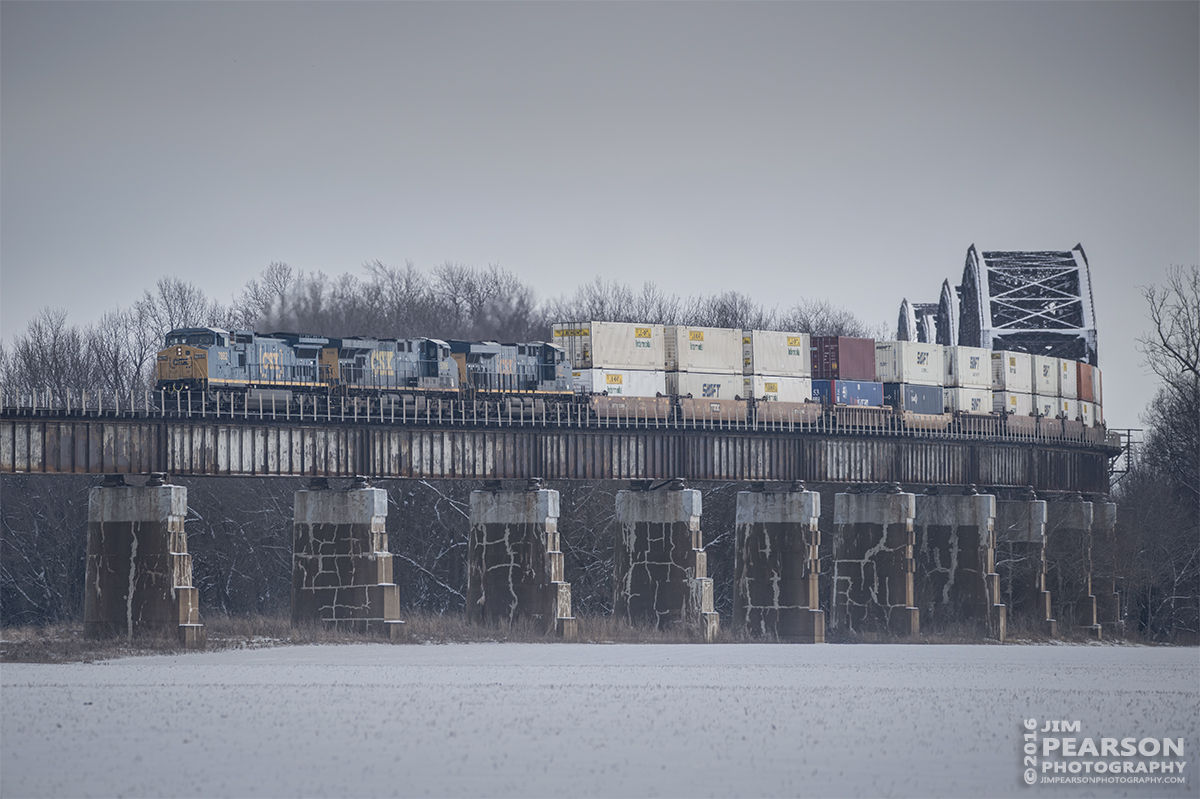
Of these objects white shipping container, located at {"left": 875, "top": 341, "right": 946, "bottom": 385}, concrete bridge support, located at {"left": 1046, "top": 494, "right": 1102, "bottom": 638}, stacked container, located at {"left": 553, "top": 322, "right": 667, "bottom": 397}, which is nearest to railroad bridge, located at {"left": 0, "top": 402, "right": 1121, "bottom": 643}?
concrete bridge support, located at {"left": 1046, "top": 494, "right": 1102, "bottom": 638}

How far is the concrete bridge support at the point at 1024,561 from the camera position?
9262 cm

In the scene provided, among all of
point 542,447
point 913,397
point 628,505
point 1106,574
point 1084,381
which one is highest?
point 1084,381

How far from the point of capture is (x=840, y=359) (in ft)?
273

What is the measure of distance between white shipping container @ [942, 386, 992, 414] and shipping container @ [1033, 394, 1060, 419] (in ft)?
20.0

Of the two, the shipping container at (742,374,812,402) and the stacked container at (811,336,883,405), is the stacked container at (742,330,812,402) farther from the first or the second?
the stacked container at (811,336,883,405)

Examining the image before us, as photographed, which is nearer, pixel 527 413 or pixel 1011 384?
pixel 527 413

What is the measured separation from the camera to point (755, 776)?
30625 mm

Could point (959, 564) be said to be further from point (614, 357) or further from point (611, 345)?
point (611, 345)

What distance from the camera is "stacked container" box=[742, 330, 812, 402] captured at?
7900 cm

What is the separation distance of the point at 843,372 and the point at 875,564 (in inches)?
420

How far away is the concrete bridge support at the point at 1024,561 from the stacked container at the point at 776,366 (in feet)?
72.1

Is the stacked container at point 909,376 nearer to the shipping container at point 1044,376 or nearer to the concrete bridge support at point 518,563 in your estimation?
the shipping container at point 1044,376

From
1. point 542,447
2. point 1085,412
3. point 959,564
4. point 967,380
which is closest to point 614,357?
point 542,447

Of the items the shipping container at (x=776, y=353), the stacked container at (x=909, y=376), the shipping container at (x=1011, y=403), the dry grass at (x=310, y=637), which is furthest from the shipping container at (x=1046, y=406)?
the shipping container at (x=776, y=353)
